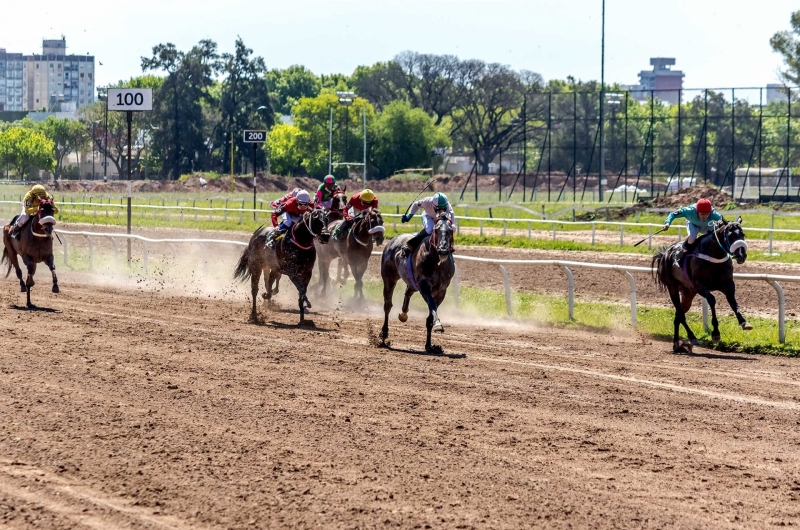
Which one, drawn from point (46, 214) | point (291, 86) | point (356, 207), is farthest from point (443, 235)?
point (291, 86)

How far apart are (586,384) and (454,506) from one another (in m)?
4.04

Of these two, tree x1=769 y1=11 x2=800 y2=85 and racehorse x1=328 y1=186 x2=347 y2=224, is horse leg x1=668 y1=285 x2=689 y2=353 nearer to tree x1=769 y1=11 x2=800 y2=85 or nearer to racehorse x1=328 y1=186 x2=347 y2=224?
racehorse x1=328 y1=186 x2=347 y2=224

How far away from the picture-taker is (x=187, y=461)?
6.90m

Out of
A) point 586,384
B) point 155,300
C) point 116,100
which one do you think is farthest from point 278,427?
point 116,100

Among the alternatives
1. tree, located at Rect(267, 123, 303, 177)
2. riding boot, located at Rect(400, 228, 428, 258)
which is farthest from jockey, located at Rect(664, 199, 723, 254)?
tree, located at Rect(267, 123, 303, 177)

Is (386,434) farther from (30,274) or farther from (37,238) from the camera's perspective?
(37,238)

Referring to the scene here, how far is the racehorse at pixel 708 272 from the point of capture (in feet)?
39.4

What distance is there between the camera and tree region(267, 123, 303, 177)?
85.9 meters

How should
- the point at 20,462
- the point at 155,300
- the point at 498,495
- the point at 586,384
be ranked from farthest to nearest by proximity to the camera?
the point at 155,300 → the point at 586,384 → the point at 20,462 → the point at 498,495

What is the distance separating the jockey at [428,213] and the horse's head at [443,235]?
0.13 metres

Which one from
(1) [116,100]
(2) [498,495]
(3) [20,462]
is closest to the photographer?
(2) [498,495]

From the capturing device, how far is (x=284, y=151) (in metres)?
89.1

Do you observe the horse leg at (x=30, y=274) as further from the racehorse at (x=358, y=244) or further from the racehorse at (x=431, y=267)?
the racehorse at (x=431, y=267)

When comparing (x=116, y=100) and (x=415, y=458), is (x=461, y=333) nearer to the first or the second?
(x=415, y=458)
